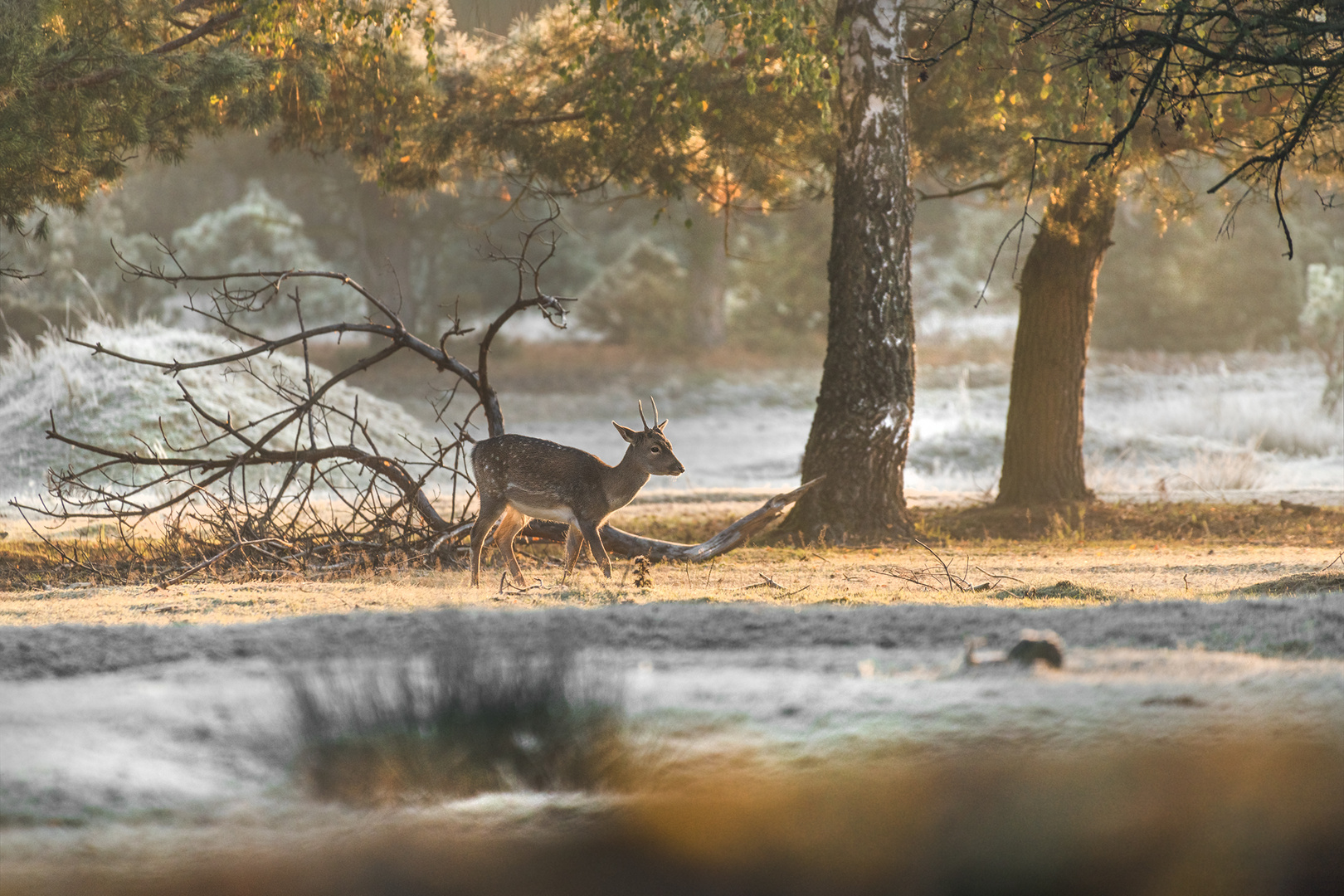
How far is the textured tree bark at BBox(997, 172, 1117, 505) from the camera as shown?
1268cm

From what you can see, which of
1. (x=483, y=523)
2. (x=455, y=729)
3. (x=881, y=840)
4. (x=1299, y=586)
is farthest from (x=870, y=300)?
(x=881, y=840)

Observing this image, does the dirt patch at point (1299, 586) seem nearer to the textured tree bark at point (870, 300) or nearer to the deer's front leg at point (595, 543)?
the deer's front leg at point (595, 543)

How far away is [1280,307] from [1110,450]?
53.4 ft

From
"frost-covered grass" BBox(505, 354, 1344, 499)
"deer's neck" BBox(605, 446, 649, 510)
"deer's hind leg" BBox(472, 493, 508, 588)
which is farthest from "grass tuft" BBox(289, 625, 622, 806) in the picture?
"frost-covered grass" BBox(505, 354, 1344, 499)

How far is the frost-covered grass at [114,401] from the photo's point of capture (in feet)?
50.5

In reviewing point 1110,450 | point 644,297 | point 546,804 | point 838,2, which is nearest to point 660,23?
point 838,2

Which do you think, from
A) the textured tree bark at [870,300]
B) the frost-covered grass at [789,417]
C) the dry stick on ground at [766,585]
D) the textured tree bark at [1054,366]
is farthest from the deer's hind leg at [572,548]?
the textured tree bark at [1054,366]

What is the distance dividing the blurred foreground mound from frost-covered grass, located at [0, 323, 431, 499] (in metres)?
11.5

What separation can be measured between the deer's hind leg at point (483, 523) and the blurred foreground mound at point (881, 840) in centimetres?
366

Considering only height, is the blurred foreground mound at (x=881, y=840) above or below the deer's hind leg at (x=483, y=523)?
below

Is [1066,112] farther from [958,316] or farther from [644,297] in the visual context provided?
[958,316]

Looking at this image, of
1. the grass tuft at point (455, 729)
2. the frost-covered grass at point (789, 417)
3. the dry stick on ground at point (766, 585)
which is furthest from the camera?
the frost-covered grass at point (789, 417)

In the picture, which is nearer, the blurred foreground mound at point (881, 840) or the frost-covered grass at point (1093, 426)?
the blurred foreground mound at point (881, 840)

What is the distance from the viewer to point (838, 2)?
10438 mm
